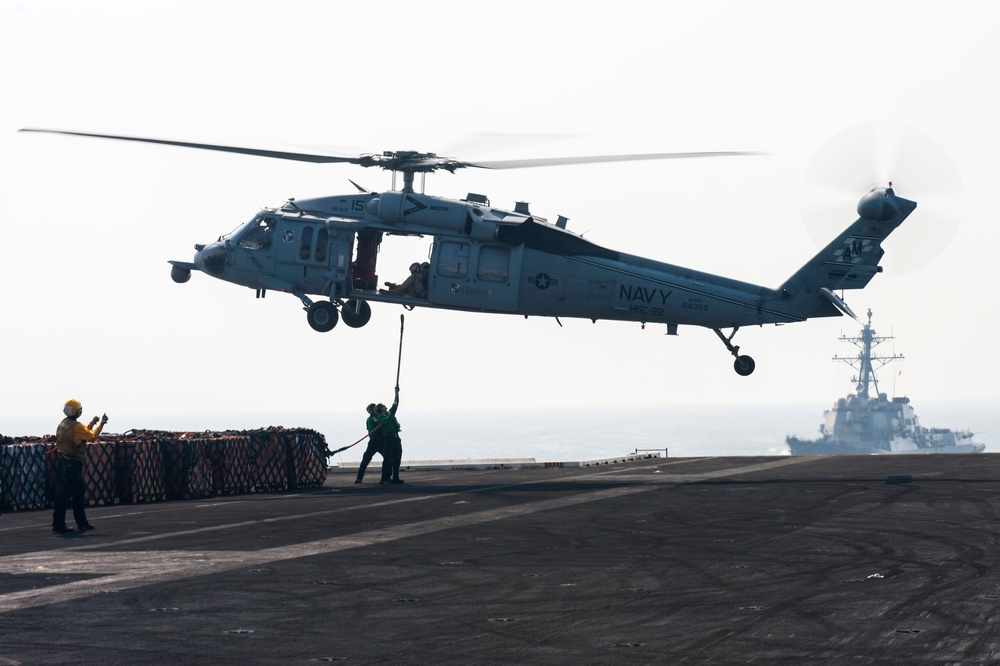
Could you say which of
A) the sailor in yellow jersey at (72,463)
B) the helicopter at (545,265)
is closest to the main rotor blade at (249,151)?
the helicopter at (545,265)

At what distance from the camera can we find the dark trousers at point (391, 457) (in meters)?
29.0

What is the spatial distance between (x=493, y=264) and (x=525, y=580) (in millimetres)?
19147

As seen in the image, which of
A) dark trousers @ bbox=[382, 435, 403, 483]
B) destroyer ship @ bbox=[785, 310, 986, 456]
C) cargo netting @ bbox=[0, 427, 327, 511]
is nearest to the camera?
cargo netting @ bbox=[0, 427, 327, 511]

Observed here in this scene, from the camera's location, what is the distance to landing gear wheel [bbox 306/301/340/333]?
3403 cm

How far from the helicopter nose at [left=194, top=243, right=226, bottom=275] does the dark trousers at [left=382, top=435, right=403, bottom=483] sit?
941cm

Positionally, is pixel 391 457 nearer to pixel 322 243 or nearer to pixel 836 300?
pixel 322 243

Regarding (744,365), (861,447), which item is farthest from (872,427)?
(744,365)

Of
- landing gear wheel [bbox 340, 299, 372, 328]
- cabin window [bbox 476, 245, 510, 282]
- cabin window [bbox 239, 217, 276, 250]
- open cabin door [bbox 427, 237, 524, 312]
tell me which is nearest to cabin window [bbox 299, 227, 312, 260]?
cabin window [bbox 239, 217, 276, 250]

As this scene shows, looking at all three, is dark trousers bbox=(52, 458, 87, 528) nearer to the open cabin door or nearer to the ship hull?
the open cabin door

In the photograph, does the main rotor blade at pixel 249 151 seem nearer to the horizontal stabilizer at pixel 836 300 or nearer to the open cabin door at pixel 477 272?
the open cabin door at pixel 477 272

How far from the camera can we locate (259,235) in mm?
34406

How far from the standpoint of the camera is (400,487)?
28109mm

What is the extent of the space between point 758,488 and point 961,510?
578 cm

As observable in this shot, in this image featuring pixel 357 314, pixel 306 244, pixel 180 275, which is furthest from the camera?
pixel 180 275
